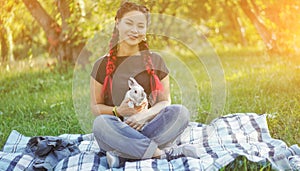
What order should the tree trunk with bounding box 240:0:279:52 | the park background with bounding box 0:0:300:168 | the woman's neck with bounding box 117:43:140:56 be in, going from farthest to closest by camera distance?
the tree trunk with bounding box 240:0:279:52 < the park background with bounding box 0:0:300:168 < the woman's neck with bounding box 117:43:140:56

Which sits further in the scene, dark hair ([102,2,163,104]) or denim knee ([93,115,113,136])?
dark hair ([102,2,163,104])

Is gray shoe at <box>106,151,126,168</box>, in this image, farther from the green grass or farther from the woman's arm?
the green grass

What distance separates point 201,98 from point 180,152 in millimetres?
1856

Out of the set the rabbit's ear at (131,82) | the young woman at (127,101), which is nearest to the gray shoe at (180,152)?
the young woman at (127,101)

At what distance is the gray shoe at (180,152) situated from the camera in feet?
9.58

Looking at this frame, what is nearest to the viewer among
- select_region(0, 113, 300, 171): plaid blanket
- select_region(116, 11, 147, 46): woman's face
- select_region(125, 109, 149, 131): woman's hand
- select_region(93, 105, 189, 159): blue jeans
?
select_region(0, 113, 300, 171): plaid blanket

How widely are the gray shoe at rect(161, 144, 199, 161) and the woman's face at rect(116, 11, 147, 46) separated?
0.77m

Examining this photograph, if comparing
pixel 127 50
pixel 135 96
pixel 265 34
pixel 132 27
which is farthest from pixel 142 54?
pixel 265 34

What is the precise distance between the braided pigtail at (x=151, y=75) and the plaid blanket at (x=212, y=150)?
1.52 feet

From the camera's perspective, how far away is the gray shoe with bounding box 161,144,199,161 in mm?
2920

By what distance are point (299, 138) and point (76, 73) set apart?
13.3 feet

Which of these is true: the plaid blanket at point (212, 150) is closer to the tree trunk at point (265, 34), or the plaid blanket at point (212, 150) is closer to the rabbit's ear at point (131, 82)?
the rabbit's ear at point (131, 82)

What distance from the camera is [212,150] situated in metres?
3.13

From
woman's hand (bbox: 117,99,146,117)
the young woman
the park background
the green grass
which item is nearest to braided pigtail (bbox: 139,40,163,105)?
the young woman
